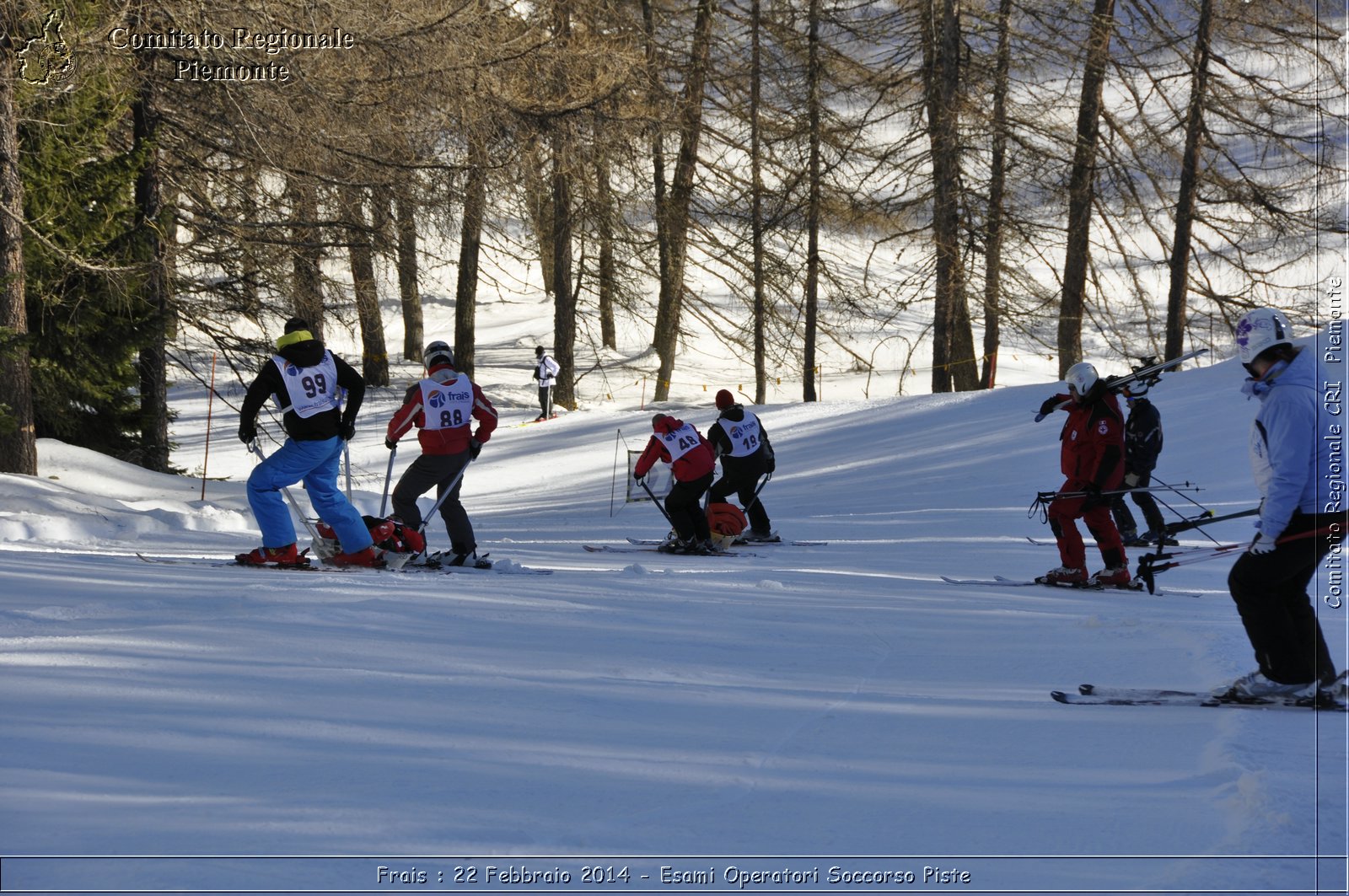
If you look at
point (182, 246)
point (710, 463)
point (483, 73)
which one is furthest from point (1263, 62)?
point (182, 246)

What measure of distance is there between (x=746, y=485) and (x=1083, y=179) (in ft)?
54.9

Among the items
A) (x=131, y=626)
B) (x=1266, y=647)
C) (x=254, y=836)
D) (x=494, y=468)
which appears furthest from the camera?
(x=494, y=468)

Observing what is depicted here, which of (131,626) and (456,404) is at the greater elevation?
(456,404)

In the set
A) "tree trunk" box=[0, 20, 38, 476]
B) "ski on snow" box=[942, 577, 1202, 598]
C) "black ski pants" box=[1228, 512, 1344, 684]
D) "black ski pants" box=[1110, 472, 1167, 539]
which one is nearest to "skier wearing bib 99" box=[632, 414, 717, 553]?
"ski on snow" box=[942, 577, 1202, 598]

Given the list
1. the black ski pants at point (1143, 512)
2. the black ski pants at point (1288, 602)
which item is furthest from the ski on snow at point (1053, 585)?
the black ski pants at point (1288, 602)

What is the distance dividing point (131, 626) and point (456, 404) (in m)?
4.34

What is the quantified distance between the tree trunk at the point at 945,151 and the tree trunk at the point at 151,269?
16.1 metres

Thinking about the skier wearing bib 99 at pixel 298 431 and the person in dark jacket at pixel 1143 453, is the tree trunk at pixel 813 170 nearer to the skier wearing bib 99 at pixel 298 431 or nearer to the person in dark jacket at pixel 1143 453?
the person in dark jacket at pixel 1143 453

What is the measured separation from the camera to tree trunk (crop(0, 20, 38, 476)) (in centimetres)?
1295

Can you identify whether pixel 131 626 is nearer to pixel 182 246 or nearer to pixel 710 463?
pixel 710 463

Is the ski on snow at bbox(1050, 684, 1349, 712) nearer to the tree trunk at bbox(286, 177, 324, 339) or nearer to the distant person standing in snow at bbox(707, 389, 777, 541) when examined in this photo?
the distant person standing in snow at bbox(707, 389, 777, 541)

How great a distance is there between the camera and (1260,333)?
5.31 m

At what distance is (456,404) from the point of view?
397 inches

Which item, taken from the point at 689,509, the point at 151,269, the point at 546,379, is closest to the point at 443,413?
the point at 689,509
